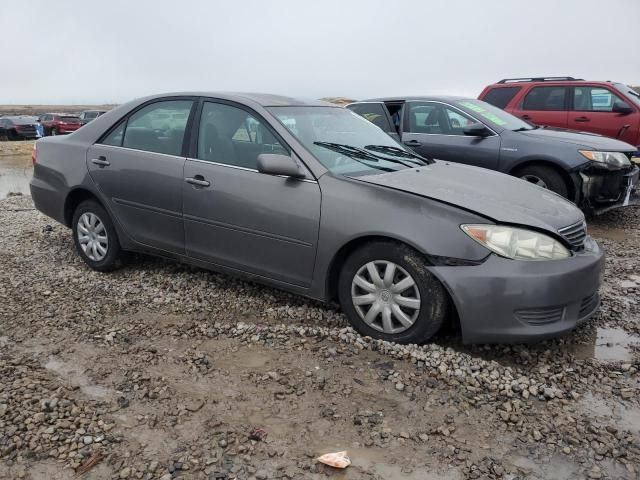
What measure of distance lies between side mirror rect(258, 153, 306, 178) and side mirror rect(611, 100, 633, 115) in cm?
723

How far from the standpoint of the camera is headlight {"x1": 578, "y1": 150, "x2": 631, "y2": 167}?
21.3 ft

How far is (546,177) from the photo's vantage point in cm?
673

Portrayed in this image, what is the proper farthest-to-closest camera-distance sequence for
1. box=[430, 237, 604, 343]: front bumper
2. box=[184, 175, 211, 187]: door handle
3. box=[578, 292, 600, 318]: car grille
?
box=[184, 175, 211, 187]: door handle
box=[578, 292, 600, 318]: car grille
box=[430, 237, 604, 343]: front bumper

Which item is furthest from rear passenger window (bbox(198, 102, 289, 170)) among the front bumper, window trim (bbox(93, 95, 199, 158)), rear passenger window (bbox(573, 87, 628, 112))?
rear passenger window (bbox(573, 87, 628, 112))

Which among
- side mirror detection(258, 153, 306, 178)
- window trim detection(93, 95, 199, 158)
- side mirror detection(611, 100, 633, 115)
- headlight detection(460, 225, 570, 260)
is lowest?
headlight detection(460, 225, 570, 260)

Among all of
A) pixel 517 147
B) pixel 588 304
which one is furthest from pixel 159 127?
pixel 517 147

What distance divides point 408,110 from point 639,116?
3.81 m

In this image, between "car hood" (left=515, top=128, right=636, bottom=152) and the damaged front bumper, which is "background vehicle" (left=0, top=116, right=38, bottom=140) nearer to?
"car hood" (left=515, top=128, right=636, bottom=152)

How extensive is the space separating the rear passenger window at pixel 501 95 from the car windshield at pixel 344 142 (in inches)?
230

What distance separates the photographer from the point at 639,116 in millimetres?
8523

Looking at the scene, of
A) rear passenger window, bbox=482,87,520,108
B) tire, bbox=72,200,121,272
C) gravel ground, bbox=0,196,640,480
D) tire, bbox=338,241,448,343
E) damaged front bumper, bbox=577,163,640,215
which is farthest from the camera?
rear passenger window, bbox=482,87,520,108

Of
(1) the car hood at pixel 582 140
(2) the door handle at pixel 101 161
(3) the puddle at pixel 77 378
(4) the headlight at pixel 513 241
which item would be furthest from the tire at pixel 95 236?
(1) the car hood at pixel 582 140

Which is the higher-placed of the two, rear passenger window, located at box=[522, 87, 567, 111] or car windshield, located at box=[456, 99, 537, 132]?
rear passenger window, located at box=[522, 87, 567, 111]

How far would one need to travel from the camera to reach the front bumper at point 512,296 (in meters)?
3.12
